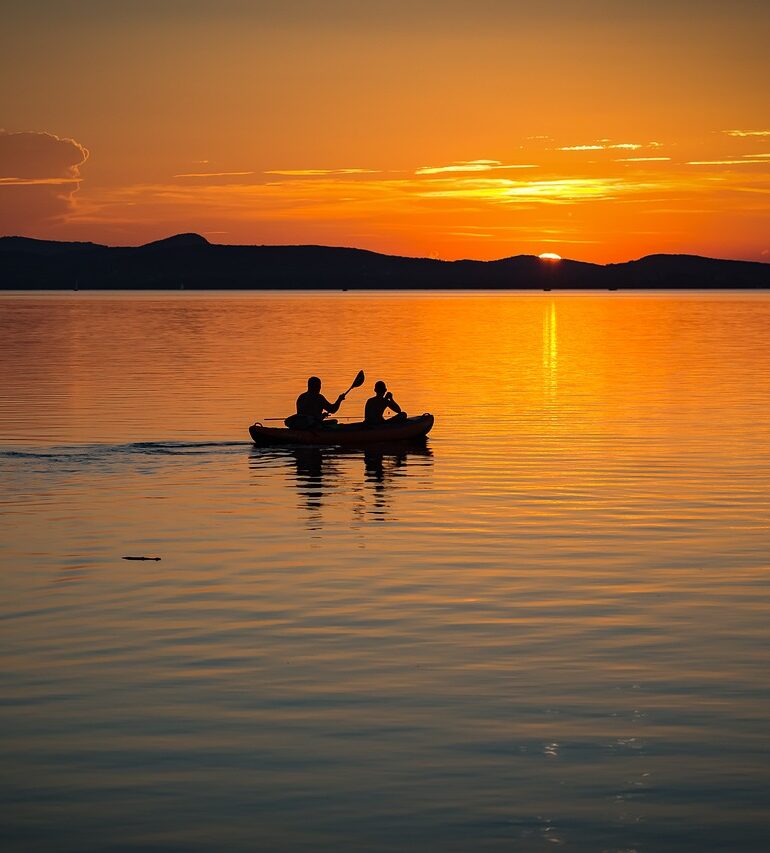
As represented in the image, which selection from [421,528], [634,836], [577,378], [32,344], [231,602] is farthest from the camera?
[32,344]

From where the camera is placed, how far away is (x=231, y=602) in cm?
1783

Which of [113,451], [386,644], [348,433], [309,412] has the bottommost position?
[386,644]

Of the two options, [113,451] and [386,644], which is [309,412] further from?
[386,644]

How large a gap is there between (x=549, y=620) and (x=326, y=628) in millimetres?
2692

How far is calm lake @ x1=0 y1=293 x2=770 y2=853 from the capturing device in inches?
417

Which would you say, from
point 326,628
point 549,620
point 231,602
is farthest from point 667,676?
point 231,602

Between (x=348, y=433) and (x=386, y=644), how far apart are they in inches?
846

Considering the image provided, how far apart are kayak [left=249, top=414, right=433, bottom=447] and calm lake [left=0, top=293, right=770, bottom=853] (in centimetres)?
45

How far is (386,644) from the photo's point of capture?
1563 centimetres

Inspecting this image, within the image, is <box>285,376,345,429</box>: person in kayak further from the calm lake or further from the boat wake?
the boat wake

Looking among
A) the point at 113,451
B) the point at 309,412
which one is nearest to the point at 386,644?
the point at 113,451

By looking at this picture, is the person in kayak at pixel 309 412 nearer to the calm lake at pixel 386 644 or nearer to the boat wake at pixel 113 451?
the calm lake at pixel 386 644

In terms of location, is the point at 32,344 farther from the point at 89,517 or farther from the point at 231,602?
the point at 231,602

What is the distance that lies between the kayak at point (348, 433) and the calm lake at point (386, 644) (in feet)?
1.48
